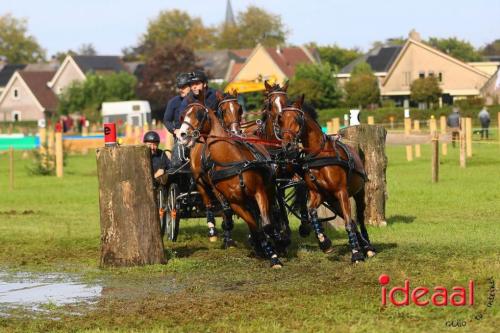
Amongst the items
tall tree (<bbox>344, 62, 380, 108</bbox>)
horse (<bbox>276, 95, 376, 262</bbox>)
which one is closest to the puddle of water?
horse (<bbox>276, 95, 376, 262</bbox>)

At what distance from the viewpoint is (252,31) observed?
178 meters

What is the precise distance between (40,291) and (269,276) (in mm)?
2587

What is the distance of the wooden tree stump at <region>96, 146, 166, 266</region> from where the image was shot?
44.6 ft

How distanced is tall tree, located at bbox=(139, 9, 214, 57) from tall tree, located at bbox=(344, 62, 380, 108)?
247ft

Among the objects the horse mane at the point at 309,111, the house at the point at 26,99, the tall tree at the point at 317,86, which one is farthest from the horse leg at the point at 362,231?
the house at the point at 26,99

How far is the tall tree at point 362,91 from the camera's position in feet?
309

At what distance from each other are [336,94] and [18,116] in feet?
144

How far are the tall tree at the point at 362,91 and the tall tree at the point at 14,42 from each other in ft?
305

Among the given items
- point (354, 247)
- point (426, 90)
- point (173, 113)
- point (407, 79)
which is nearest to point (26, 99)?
point (407, 79)

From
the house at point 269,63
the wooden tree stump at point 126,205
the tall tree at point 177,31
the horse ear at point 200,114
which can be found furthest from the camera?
the tall tree at point 177,31

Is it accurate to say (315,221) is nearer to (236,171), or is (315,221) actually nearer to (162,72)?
(236,171)

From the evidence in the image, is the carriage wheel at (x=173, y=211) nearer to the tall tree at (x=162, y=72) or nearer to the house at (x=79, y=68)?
the tall tree at (x=162, y=72)

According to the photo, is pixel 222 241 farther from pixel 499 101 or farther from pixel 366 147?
pixel 499 101

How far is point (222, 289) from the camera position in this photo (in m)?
11.6
